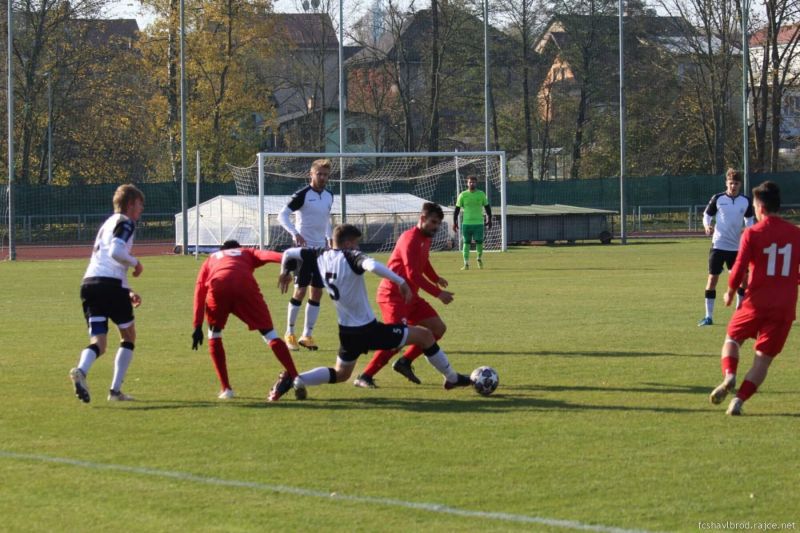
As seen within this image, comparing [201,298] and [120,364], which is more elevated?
[201,298]

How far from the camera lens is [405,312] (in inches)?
409

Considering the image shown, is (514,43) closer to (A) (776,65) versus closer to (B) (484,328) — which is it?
(A) (776,65)

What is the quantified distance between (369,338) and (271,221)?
30467 mm

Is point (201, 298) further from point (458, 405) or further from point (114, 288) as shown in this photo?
point (458, 405)

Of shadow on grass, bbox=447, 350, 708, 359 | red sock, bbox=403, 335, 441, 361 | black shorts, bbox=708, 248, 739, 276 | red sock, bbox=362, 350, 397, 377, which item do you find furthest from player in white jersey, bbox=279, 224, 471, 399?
black shorts, bbox=708, 248, 739, 276

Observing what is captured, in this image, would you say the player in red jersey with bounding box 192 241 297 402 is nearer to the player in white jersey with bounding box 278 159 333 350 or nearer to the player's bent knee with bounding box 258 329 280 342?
the player's bent knee with bounding box 258 329 280 342

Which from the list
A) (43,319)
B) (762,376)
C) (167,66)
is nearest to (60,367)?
(43,319)

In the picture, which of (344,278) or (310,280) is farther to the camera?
(310,280)

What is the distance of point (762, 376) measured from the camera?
8.95m

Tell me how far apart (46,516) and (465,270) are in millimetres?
21228

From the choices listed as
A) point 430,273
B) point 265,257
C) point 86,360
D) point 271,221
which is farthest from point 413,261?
point 271,221

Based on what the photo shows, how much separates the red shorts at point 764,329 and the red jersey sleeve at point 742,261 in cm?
19

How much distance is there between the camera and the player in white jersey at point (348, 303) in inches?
372

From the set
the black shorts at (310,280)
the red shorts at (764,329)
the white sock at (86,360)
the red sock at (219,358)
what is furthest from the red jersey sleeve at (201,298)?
the red shorts at (764,329)
